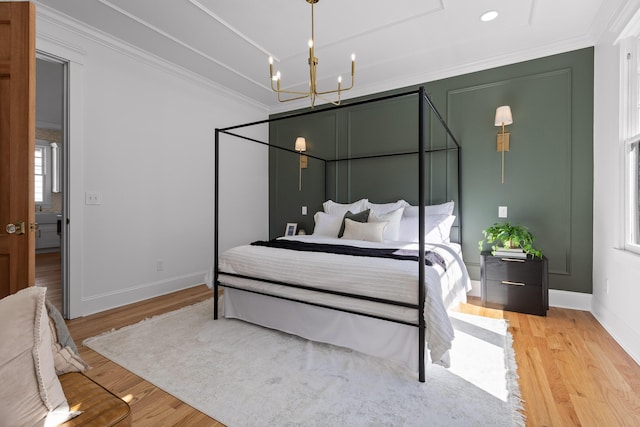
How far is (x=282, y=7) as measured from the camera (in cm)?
258

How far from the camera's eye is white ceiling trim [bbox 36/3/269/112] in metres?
2.60

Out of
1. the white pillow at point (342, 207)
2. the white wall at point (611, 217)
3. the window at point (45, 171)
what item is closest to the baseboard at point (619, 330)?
the white wall at point (611, 217)

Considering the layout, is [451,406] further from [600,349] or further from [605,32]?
[605,32]

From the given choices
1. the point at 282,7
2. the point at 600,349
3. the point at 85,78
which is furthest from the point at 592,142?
the point at 85,78

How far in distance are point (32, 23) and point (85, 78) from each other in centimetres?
132

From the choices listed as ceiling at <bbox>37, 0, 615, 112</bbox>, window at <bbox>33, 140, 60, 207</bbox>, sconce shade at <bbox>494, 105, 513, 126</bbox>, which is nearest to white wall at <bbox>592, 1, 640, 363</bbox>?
ceiling at <bbox>37, 0, 615, 112</bbox>

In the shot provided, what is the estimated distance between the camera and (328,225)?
3680mm

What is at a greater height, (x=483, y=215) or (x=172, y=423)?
(x=483, y=215)

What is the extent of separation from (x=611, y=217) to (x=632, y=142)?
2.04ft

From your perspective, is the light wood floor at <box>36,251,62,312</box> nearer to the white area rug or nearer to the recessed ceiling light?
the white area rug

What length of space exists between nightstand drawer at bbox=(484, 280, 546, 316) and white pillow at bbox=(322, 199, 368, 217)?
1566 millimetres

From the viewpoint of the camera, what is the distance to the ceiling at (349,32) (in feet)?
8.40

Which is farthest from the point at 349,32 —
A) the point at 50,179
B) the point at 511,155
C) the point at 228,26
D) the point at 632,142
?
the point at 50,179

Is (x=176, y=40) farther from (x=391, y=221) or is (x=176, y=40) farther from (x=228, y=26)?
(x=391, y=221)
